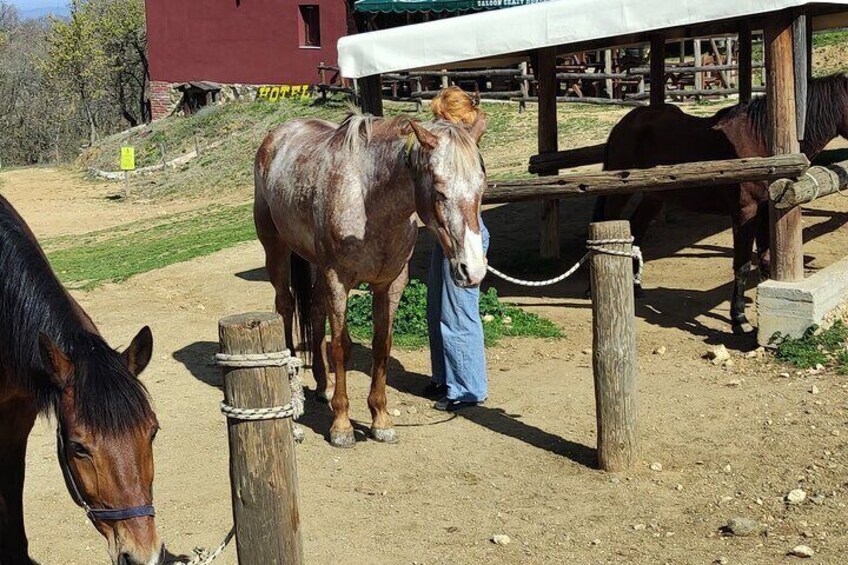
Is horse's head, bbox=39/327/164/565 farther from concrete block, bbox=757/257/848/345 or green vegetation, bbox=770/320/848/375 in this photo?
concrete block, bbox=757/257/848/345

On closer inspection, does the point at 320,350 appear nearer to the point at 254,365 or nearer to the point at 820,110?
the point at 254,365

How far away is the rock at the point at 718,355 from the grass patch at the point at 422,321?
1.27 metres

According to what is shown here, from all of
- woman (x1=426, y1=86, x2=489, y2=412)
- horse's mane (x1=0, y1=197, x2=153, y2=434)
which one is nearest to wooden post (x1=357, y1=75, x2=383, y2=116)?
woman (x1=426, y1=86, x2=489, y2=412)

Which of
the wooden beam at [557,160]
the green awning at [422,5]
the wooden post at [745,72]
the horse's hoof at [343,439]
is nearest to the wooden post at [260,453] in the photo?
the horse's hoof at [343,439]

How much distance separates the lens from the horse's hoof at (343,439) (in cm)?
600

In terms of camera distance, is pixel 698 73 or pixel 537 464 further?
pixel 698 73

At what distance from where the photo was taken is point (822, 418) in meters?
5.90

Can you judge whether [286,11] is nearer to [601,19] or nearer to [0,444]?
[601,19]

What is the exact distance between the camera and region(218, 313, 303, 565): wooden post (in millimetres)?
3010

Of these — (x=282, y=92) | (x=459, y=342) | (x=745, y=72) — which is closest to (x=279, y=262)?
(x=459, y=342)

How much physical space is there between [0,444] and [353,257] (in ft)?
7.43

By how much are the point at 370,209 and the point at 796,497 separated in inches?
109

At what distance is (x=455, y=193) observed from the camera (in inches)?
201

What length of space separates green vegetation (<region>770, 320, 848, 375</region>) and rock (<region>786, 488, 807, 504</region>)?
2.17 metres
